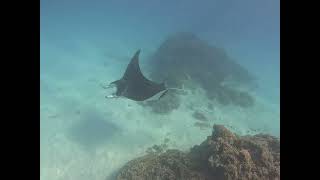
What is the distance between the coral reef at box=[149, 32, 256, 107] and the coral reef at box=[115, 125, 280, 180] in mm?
6333

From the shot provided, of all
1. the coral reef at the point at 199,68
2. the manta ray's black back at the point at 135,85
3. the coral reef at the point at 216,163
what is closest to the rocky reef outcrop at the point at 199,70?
the coral reef at the point at 199,68

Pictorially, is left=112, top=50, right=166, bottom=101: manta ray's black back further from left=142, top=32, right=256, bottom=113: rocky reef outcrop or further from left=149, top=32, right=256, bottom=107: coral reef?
left=149, top=32, right=256, bottom=107: coral reef

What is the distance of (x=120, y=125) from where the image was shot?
33.4ft

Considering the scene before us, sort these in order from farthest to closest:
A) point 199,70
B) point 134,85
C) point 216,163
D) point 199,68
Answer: point 199,68 < point 199,70 < point 134,85 < point 216,163

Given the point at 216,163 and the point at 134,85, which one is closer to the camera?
the point at 216,163

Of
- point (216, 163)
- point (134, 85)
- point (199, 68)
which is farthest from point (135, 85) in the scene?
point (199, 68)

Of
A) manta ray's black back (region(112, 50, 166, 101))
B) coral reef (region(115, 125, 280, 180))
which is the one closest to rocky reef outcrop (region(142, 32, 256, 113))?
manta ray's black back (region(112, 50, 166, 101))

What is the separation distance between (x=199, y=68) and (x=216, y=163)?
1042 cm

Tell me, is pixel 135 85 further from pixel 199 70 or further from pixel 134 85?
pixel 199 70

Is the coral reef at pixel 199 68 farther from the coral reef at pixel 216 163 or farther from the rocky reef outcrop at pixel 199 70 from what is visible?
the coral reef at pixel 216 163

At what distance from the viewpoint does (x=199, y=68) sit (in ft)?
55.4

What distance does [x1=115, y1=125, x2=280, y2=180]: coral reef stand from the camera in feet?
22.3
